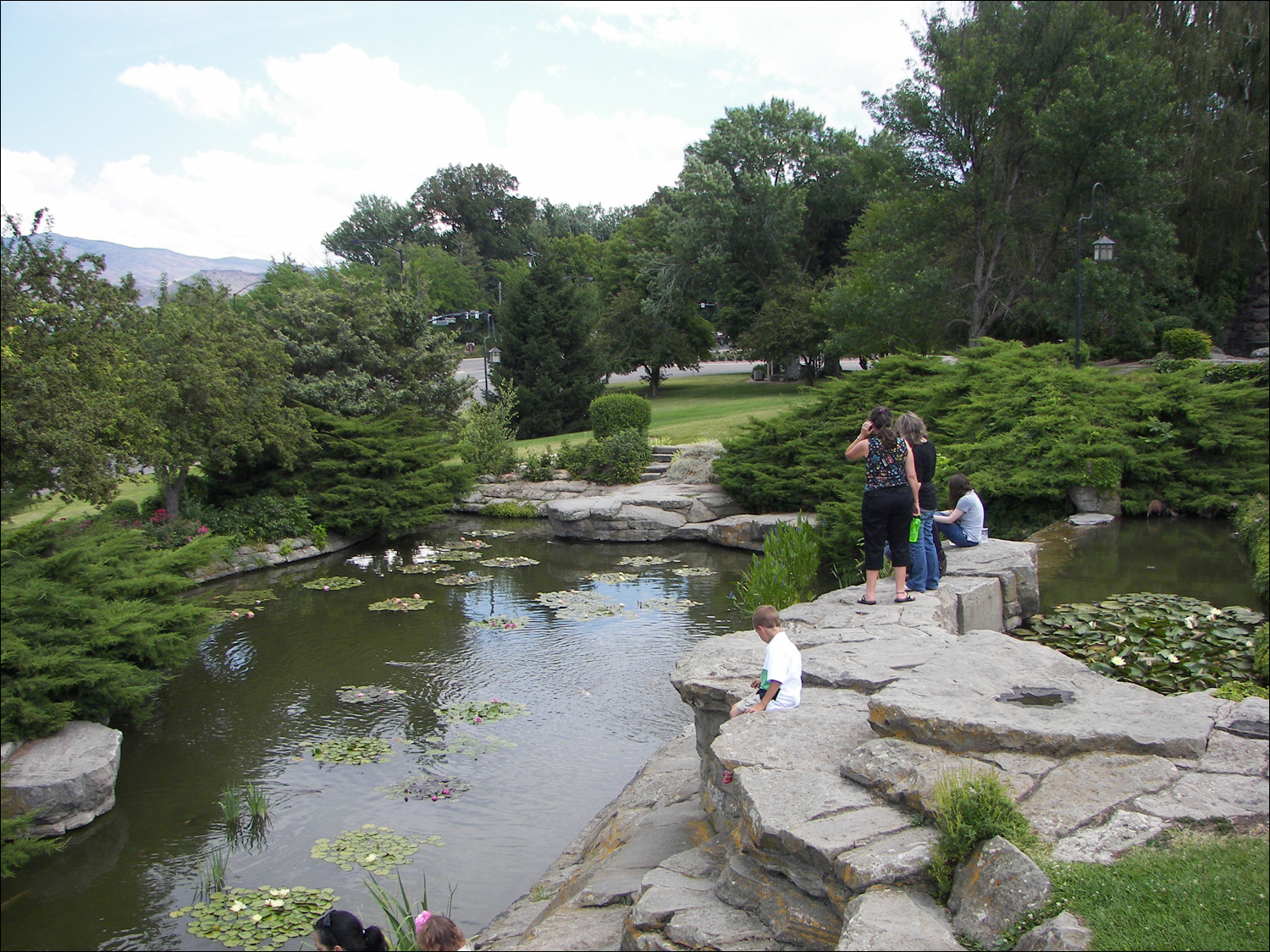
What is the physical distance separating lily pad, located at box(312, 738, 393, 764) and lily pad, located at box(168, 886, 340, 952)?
191 centimetres

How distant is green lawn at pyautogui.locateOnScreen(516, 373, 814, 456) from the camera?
24141mm

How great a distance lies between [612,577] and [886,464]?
7.59 m

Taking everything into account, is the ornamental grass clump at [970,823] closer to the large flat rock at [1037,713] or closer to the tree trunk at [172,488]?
the large flat rock at [1037,713]

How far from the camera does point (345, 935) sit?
473 centimetres

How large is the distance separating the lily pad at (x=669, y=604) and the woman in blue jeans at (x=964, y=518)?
397 cm

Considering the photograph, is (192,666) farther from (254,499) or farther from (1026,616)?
(1026,616)

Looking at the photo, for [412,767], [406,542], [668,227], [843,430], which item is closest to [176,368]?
[406,542]

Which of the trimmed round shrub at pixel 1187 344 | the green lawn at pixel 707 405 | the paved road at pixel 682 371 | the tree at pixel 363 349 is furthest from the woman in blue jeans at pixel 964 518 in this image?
the paved road at pixel 682 371

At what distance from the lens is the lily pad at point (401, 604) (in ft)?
41.7

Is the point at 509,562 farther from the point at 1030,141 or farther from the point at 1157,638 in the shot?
the point at 1030,141

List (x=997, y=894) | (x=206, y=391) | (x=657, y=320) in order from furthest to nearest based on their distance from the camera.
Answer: (x=657, y=320) < (x=206, y=391) < (x=997, y=894)

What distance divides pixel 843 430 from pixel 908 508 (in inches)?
328

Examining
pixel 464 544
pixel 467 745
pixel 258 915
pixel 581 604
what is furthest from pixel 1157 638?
pixel 464 544

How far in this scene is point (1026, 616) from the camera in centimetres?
874
